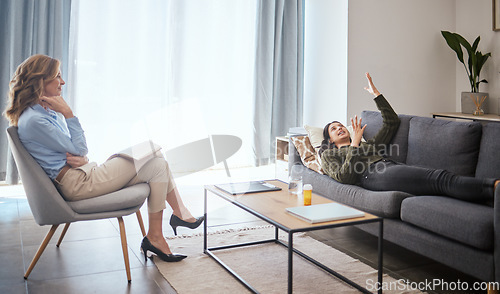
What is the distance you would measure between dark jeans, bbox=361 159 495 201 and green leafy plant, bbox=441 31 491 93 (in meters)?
2.22

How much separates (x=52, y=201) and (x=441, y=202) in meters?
1.90

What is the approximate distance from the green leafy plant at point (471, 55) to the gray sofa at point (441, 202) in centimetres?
182

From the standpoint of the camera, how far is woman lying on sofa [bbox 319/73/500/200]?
8.52 feet

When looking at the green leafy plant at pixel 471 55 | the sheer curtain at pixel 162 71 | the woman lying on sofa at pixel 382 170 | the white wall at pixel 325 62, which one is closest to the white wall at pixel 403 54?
the white wall at pixel 325 62

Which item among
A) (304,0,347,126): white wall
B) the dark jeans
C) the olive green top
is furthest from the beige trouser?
(304,0,347,126): white wall

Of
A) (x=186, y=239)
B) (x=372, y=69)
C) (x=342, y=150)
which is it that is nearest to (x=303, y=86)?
(x=372, y=69)

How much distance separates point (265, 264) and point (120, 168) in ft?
3.06

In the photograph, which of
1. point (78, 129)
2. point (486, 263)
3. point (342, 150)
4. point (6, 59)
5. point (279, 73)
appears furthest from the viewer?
point (279, 73)

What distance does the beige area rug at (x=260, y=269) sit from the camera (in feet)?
7.77

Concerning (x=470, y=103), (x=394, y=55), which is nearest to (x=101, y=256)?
(x=394, y=55)

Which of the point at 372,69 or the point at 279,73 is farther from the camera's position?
the point at 279,73

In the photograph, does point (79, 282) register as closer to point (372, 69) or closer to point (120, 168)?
point (120, 168)

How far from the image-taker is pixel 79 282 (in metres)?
2.41

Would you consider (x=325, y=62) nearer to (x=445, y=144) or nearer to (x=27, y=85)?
(x=445, y=144)
